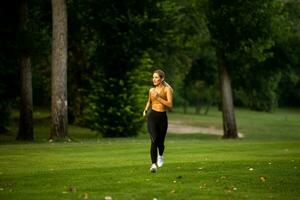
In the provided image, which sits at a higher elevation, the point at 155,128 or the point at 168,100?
the point at 168,100

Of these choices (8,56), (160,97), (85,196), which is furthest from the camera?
(8,56)

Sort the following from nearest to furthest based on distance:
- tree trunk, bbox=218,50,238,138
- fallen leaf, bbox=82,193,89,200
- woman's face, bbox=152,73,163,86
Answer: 1. fallen leaf, bbox=82,193,89,200
2. woman's face, bbox=152,73,163,86
3. tree trunk, bbox=218,50,238,138

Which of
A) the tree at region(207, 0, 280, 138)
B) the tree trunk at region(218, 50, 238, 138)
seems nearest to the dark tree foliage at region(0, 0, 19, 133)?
the tree at region(207, 0, 280, 138)

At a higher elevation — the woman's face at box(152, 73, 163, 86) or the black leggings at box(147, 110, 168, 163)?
the woman's face at box(152, 73, 163, 86)

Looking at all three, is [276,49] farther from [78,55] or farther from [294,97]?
[294,97]

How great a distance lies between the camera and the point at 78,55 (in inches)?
1960

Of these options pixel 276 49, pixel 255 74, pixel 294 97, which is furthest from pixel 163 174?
pixel 294 97

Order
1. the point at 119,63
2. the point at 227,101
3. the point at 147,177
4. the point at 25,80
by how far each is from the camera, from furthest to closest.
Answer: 1. the point at 227,101
2. the point at 119,63
3. the point at 25,80
4. the point at 147,177

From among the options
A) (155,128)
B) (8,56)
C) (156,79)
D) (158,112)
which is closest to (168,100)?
(158,112)

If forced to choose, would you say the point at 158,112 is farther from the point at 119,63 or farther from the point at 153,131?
the point at 119,63

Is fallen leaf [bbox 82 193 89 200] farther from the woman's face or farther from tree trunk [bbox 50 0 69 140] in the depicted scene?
tree trunk [bbox 50 0 69 140]

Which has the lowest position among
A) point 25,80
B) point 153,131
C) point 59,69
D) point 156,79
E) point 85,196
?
point 85,196

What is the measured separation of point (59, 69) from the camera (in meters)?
31.5

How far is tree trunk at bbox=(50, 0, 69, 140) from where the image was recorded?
30.8 m
